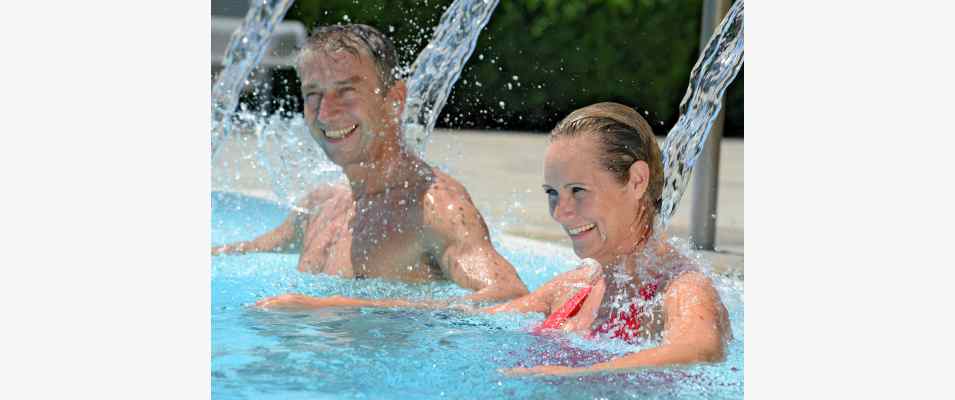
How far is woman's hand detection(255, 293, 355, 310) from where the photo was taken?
3709mm

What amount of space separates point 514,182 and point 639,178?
5.00 meters

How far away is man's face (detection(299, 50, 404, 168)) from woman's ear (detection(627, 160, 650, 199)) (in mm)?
1363

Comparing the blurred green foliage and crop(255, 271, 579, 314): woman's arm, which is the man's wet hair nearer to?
crop(255, 271, 579, 314): woman's arm

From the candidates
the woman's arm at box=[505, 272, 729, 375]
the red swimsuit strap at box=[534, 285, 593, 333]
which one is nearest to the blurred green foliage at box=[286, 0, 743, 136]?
the red swimsuit strap at box=[534, 285, 593, 333]

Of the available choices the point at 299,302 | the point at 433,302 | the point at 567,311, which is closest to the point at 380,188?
the point at 433,302

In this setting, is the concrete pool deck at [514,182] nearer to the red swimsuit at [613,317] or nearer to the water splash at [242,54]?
the water splash at [242,54]

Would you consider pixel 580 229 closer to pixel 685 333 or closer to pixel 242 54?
pixel 685 333

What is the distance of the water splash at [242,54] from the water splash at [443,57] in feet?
2.00

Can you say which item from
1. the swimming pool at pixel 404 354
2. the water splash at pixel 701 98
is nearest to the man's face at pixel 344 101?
the swimming pool at pixel 404 354

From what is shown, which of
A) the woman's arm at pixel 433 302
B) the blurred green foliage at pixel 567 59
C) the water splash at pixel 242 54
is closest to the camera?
the woman's arm at pixel 433 302

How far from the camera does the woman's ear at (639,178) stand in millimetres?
3004

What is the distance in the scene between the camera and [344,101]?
4121mm
